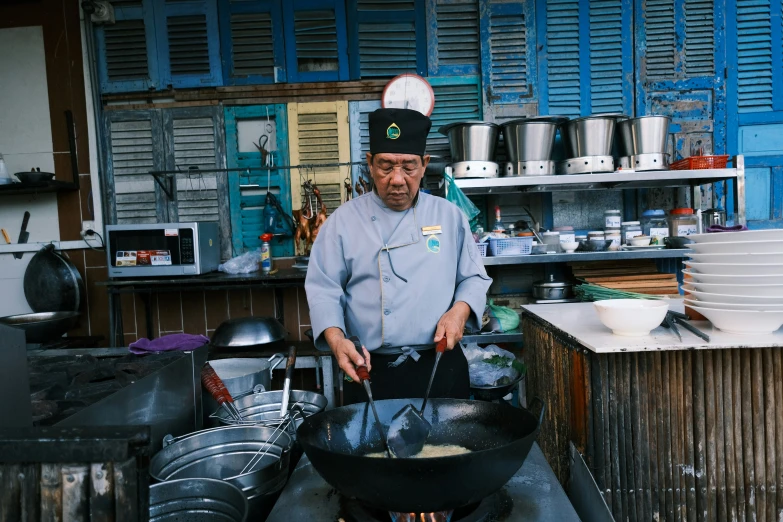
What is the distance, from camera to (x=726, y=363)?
1.69m

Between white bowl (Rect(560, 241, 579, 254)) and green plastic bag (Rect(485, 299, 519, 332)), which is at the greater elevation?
white bowl (Rect(560, 241, 579, 254))

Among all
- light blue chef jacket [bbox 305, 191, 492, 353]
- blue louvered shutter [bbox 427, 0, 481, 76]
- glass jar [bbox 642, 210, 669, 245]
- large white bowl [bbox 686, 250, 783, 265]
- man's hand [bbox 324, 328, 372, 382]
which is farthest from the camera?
blue louvered shutter [bbox 427, 0, 481, 76]

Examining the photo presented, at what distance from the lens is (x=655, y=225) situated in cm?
402

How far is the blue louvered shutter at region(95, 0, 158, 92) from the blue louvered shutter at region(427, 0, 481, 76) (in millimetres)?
2351

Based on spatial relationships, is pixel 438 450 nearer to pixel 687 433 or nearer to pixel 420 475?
pixel 420 475

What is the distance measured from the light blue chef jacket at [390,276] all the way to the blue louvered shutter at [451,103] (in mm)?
2426

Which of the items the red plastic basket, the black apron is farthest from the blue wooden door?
the black apron

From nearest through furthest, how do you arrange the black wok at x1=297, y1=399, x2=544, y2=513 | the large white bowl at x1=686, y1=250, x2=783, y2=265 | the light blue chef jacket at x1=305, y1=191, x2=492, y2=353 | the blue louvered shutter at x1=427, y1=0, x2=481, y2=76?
1. the black wok at x1=297, y1=399, x2=544, y2=513
2. the large white bowl at x1=686, y1=250, x2=783, y2=265
3. the light blue chef jacket at x1=305, y1=191, x2=492, y2=353
4. the blue louvered shutter at x1=427, y1=0, x2=481, y2=76

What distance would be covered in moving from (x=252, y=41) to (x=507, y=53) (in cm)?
214

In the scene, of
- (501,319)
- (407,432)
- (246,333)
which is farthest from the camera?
(501,319)

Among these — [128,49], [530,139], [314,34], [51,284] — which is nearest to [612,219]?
[530,139]

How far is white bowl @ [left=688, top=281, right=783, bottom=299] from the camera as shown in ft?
5.11

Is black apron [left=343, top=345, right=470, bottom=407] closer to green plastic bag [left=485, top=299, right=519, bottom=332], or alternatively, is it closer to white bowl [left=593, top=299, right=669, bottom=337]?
white bowl [left=593, top=299, right=669, bottom=337]

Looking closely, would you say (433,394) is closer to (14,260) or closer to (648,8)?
(648,8)
